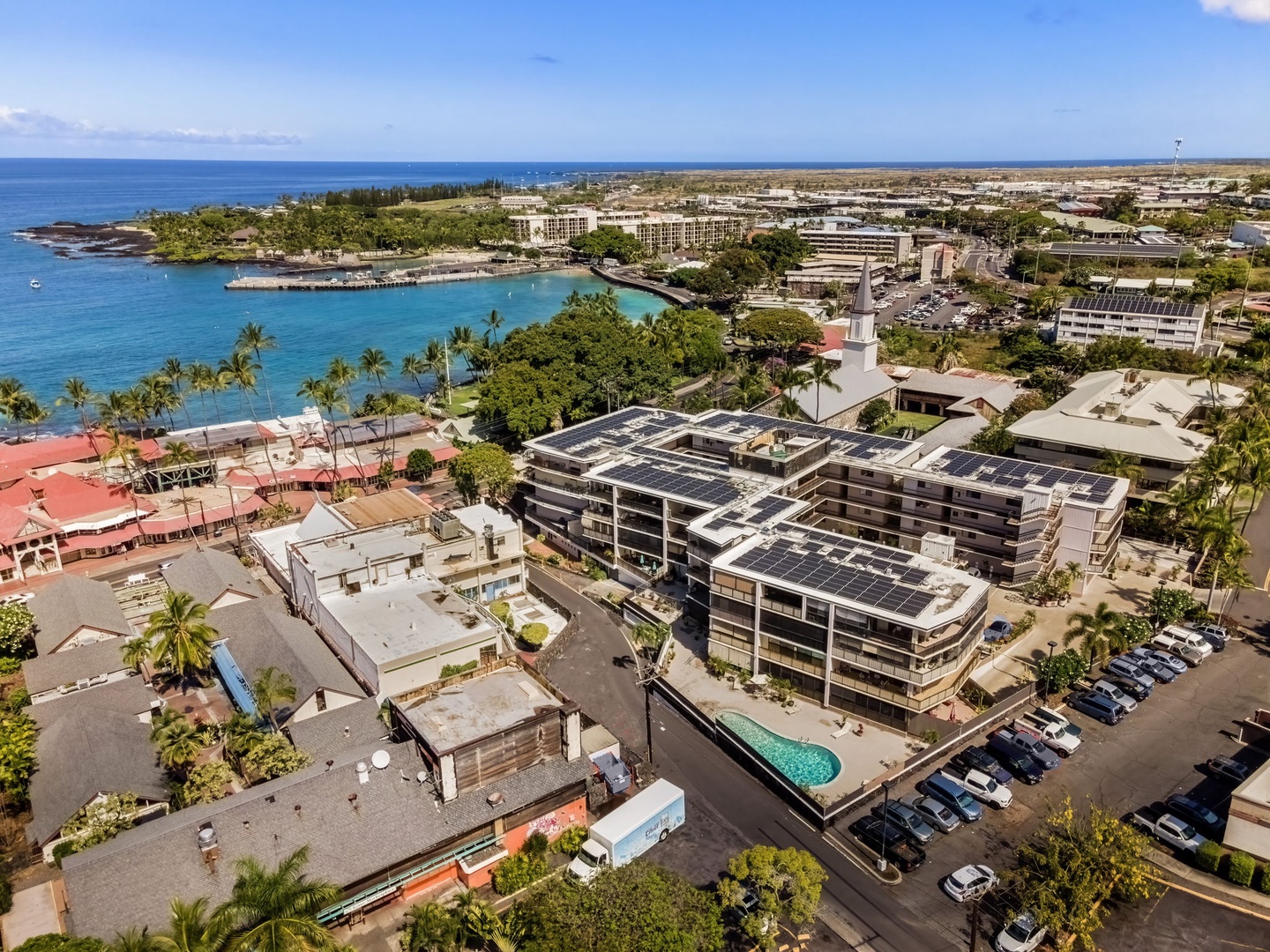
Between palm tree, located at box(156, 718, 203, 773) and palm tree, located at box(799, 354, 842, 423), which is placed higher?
palm tree, located at box(799, 354, 842, 423)

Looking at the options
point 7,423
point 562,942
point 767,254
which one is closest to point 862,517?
point 562,942

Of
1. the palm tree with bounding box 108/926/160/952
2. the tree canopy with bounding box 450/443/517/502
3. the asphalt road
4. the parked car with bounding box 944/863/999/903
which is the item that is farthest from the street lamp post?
the tree canopy with bounding box 450/443/517/502

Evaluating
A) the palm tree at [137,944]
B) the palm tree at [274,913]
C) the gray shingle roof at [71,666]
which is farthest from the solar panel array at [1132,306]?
the palm tree at [137,944]

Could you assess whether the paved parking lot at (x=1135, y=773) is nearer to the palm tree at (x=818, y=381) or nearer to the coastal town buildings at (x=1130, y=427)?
the coastal town buildings at (x=1130, y=427)

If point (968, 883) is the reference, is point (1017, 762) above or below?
below

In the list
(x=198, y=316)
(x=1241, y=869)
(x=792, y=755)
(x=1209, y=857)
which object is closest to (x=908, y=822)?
(x=792, y=755)

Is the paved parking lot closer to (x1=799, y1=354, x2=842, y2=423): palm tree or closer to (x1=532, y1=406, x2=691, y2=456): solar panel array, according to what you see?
(x1=532, y1=406, x2=691, y2=456): solar panel array

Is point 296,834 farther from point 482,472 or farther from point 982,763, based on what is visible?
point 482,472
